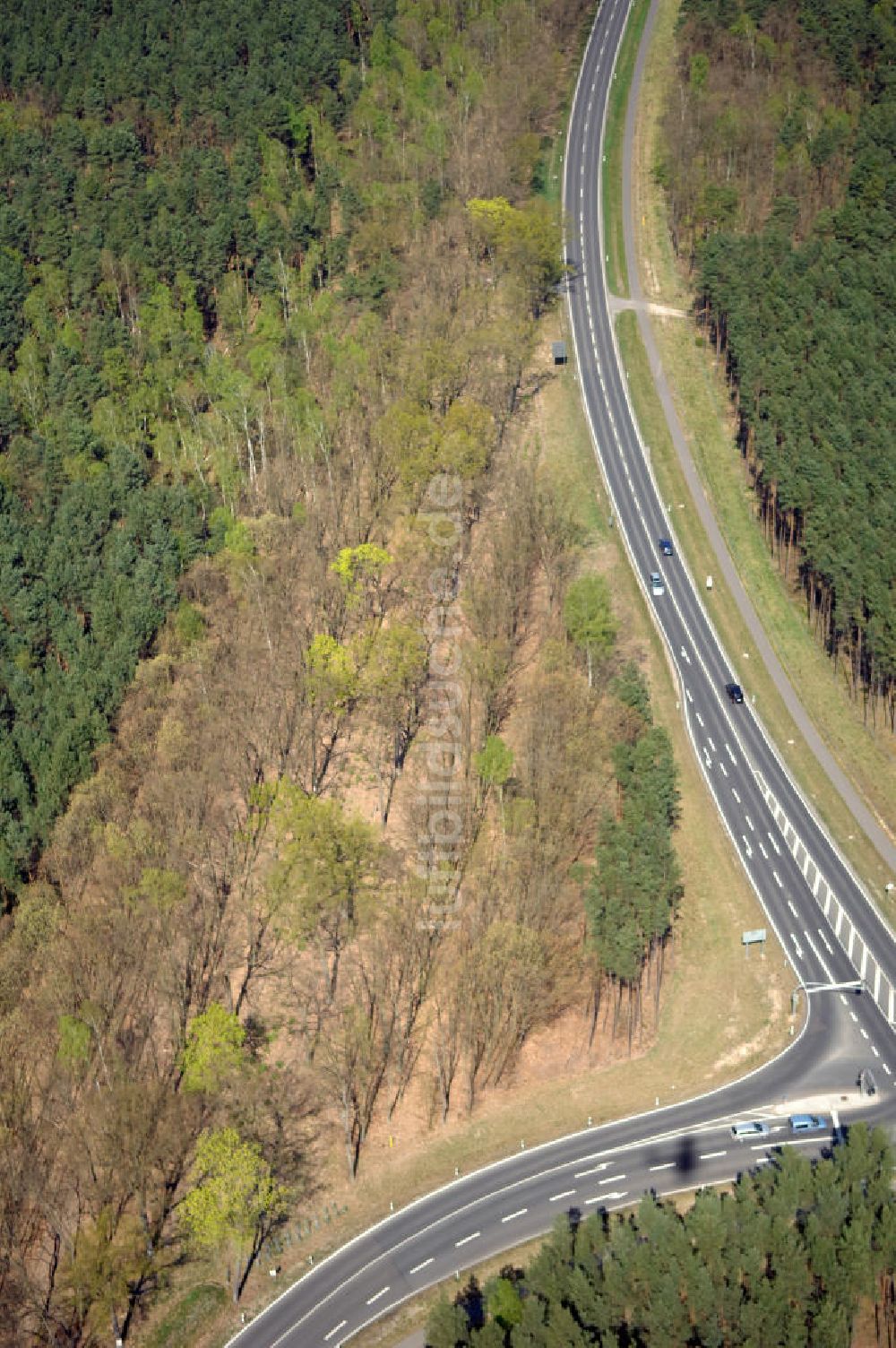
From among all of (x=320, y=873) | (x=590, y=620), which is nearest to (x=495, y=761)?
(x=320, y=873)

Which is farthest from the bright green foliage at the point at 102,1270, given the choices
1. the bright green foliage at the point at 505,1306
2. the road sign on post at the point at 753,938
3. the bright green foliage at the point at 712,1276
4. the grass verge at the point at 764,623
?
the grass verge at the point at 764,623

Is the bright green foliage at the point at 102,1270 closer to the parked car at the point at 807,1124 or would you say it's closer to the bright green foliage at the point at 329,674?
the parked car at the point at 807,1124

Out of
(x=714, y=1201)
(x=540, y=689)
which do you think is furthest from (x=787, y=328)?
(x=714, y=1201)

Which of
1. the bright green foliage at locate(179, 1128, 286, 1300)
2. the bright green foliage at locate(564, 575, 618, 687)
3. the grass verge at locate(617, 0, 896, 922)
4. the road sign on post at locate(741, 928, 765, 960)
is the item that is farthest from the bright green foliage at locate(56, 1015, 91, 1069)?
the grass verge at locate(617, 0, 896, 922)

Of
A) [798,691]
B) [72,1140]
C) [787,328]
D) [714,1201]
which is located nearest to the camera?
[714,1201]

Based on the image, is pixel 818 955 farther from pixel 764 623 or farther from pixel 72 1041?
pixel 72 1041

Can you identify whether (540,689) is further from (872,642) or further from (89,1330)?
(89,1330)
